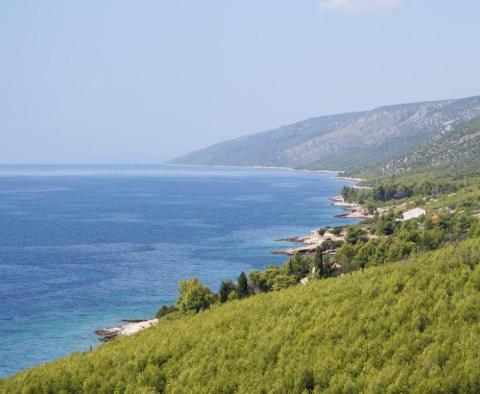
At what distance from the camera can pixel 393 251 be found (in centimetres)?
6962

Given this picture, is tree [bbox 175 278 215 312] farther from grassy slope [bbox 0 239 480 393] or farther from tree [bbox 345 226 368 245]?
tree [bbox 345 226 368 245]

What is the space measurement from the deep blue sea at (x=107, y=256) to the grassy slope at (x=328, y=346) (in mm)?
22016

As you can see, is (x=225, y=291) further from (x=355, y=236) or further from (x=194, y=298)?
(x=355, y=236)

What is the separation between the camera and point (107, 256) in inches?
3922

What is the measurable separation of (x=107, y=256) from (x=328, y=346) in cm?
7538

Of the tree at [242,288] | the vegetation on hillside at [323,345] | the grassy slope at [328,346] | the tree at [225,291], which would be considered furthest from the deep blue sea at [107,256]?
the vegetation on hillside at [323,345]

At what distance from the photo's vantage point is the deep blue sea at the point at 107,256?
61.1 meters

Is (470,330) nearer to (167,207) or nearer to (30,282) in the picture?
(30,282)

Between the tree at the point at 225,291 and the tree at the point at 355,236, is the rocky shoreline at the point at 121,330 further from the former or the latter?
the tree at the point at 355,236

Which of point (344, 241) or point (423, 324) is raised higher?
point (423, 324)

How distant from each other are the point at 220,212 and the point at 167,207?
71.0ft

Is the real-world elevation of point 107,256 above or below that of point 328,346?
below

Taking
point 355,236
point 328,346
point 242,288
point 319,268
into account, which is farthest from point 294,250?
point 328,346

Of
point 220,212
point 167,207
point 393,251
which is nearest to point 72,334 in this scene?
point 393,251
